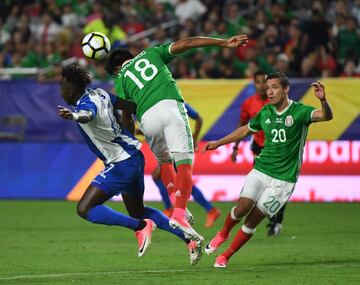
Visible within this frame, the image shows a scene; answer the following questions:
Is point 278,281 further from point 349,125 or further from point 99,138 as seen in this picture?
point 349,125

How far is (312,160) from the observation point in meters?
18.9

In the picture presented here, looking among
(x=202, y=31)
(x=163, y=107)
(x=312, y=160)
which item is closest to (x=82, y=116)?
(x=163, y=107)

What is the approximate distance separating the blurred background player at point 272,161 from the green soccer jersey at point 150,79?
0.74m

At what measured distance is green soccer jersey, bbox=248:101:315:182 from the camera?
10.6 meters

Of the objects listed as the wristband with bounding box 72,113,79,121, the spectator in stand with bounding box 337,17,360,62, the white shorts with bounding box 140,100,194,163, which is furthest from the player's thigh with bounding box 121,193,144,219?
the spectator in stand with bounding box 337,17,360,62

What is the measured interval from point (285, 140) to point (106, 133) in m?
1.97

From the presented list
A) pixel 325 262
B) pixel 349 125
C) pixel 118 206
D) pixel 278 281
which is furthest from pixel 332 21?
pixel 278 281

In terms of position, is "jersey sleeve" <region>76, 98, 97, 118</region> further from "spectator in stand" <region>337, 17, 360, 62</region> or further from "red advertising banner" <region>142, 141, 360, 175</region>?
"spectator in stand" <region>337, 17, 360, 62</region>

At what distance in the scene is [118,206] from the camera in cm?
1831

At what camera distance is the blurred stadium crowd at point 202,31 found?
827 inches

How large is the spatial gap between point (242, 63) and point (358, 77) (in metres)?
2.63

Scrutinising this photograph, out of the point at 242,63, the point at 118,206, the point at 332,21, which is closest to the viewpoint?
the point at 118,206

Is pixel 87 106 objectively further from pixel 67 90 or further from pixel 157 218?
pixel 157 218

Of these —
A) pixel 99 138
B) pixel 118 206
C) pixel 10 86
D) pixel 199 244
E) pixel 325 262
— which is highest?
pixel 99 138
